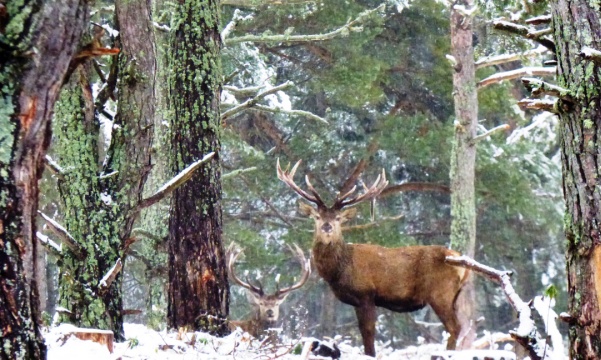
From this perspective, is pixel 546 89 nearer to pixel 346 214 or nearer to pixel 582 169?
pixel 582 169

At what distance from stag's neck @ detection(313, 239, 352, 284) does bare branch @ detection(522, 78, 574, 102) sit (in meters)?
5.86

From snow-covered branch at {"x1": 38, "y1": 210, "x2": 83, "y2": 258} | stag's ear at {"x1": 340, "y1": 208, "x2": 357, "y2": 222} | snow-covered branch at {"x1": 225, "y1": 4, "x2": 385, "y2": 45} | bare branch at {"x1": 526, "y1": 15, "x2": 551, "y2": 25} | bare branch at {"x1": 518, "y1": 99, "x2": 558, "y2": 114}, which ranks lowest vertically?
snow-covered branch at {"x1": 38, "y1": 210, "x2": 83, "y2": 258}

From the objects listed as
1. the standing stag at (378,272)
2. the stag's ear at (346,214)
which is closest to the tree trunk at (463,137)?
the standing stag at (378,272)

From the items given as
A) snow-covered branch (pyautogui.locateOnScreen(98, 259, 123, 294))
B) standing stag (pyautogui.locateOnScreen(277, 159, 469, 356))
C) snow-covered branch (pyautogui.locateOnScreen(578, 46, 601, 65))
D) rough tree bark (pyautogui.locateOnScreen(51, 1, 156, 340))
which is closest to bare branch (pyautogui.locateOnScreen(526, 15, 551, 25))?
snow-covered branch (pyautogui.locateOnScreen(578, 46, 601, 65))

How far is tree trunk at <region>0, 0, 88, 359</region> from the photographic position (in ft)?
9.93

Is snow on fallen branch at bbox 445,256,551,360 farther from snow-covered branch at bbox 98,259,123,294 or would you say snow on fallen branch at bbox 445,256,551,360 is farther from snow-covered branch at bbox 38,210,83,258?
snow-covered branch at bbox 38,210,83,258

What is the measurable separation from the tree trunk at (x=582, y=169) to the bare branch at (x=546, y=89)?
1.1 inches

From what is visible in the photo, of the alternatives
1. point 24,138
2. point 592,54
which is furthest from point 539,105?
point 24,138

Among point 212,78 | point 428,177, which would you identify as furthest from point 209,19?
point 428,177

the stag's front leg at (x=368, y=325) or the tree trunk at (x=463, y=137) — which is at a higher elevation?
the tree trunk at (x=463, y=137)

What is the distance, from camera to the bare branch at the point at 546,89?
3.91 meters

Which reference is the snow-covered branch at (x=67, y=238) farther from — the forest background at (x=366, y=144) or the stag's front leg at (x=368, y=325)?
the forest background at (x=366, y=144)

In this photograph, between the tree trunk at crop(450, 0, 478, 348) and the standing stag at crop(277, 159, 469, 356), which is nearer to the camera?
the standing stag at crop(277, 159, 469, 356)

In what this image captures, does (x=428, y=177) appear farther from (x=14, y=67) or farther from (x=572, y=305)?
(x=14, y=67)
